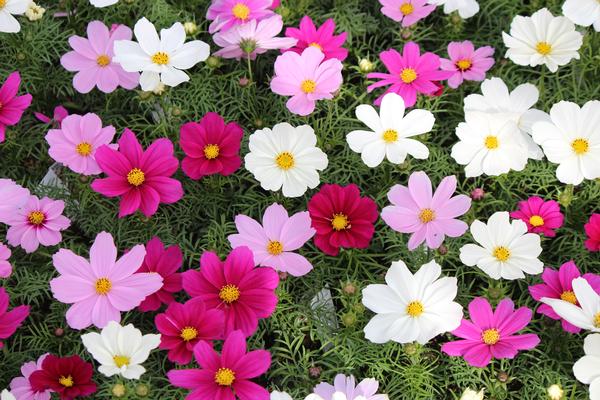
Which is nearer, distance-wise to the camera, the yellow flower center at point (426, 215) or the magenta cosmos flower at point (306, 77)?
the yellow flower center at point (426, 215)

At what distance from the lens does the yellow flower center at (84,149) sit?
1335 mm

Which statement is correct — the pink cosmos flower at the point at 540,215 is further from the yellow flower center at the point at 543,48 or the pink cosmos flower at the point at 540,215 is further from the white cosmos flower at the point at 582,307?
the yellow flower center at the point at 543,48

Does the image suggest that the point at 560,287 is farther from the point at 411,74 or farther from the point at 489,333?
the point at 411,74

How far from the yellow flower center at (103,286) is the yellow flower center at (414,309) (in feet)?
1.46

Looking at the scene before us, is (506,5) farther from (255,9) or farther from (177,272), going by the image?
(177,272)

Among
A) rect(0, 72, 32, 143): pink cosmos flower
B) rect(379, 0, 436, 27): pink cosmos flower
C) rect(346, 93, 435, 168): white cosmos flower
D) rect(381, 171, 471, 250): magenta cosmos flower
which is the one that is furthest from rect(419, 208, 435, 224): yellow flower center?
rect(0, 72, 32, 143): pink cosmos flower

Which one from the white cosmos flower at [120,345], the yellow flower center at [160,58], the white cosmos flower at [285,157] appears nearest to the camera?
the white cosmos flower at [120,345]

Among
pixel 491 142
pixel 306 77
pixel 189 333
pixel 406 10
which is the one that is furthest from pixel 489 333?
pixel 406 10

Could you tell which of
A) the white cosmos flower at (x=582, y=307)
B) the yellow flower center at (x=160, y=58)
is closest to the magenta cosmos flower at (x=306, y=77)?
the yellow flower center at (x=160, y=58)

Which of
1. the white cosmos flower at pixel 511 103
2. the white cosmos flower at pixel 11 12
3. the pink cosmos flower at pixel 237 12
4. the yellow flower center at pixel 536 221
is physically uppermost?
the pink cosmos flower at pixel 237 12

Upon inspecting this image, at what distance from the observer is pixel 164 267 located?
48.8 inches

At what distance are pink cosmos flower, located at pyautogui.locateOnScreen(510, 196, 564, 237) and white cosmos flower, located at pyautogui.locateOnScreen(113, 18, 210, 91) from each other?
0.61m

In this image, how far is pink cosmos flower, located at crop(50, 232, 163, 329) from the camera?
45.7 inches

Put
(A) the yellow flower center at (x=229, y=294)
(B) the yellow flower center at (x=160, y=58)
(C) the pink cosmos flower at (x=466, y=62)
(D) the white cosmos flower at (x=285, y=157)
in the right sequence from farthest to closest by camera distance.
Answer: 1. (C) the pink cosmos flower at (x=466, y=62)
2. (B) the yellow flower center at (x=160, y=58)
3. (D) the white cosmos flower at (x=285, y=157)
4. (A) the yellow flower center at (x=229, y=294)
